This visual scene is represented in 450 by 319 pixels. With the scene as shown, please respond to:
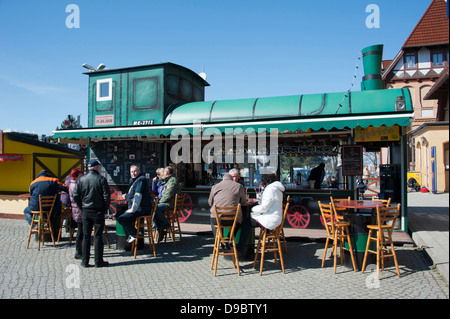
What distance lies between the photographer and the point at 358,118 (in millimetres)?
7117

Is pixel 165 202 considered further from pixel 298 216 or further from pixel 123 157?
pixel 123 157

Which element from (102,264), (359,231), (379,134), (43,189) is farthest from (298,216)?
(43,189)

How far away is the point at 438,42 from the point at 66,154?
2786 cm

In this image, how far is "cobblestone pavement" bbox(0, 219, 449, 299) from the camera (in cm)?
414

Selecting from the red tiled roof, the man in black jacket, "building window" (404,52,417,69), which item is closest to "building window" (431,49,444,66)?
the red tiled roof

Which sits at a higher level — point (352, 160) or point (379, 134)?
point (379, 134)

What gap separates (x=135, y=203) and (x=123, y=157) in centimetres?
509

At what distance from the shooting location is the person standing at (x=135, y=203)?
5871 millimetres

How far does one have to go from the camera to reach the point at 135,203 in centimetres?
586

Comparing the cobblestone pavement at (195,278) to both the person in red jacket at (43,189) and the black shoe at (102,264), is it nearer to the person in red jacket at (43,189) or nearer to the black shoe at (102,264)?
the black shoe at (102,264)

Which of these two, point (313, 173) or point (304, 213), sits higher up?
point (313, 173)
